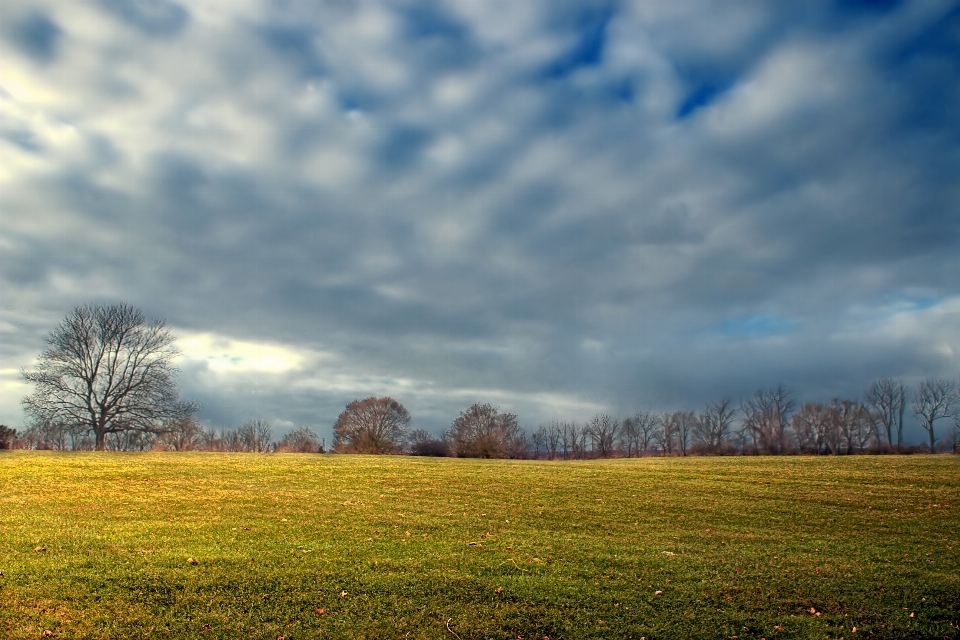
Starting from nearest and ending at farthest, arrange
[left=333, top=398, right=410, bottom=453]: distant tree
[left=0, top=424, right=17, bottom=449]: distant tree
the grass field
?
the grass field, [left=0, top=424, right=17, bottom=449]: distant tree, [left=333, top=398, right=410, bottom=453]: distant tree

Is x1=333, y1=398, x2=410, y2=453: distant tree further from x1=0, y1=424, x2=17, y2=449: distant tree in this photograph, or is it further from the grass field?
the grass field

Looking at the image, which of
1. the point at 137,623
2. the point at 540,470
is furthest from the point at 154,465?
the point at 137,623

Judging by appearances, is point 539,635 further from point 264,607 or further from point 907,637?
point 907,637

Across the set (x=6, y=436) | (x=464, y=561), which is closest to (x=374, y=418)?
(x=6, y=436)

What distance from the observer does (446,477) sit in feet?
88.0

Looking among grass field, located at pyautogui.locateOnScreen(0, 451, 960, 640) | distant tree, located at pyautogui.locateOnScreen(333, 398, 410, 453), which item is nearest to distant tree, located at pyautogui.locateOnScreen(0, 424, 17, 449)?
grass field, located at pyautogui.locateOnScreen(0, 451, 960, 640)

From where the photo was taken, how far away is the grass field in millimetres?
10039

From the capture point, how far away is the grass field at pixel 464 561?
10039mm

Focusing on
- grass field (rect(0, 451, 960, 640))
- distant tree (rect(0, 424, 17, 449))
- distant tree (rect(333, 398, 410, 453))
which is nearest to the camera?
grass field (rect(0, 451, 960, 640))

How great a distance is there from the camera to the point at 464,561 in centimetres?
1288

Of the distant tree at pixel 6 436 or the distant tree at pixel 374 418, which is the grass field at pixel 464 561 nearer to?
the distant tree at pixel 6 436

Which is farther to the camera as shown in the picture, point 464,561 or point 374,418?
point 374,418

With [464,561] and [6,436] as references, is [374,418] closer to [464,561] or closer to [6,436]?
[6,436]

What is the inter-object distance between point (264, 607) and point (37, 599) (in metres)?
4.08
